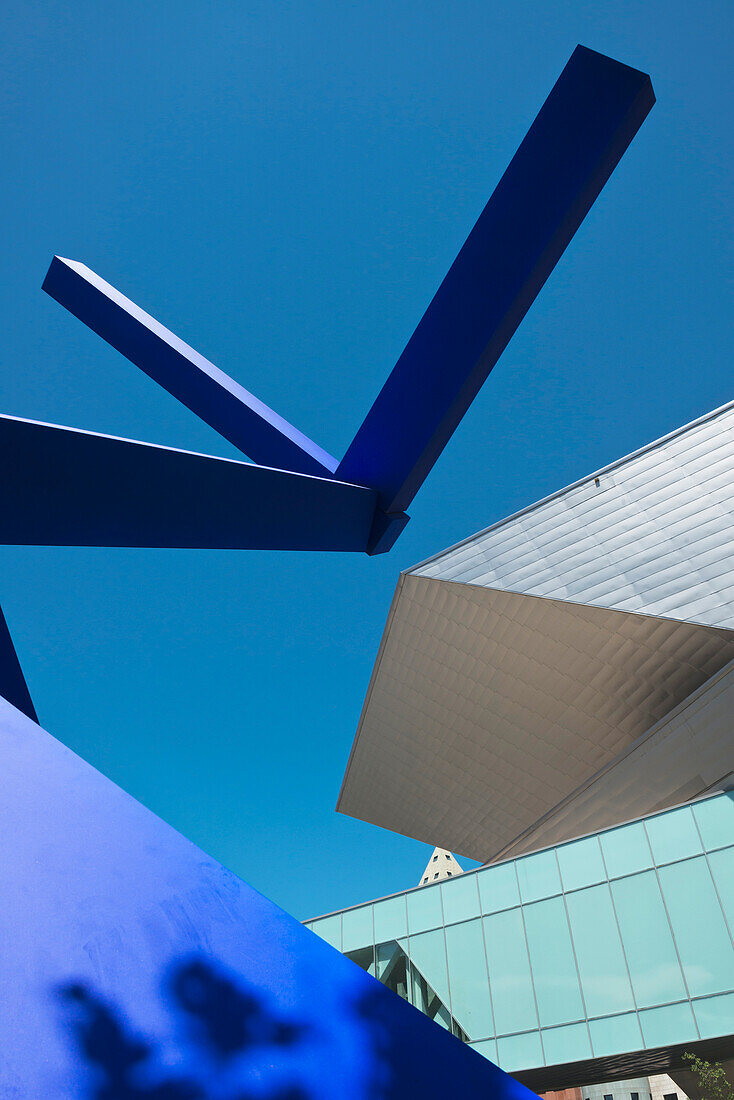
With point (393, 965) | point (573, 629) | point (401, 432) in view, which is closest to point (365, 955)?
point (393, 965)

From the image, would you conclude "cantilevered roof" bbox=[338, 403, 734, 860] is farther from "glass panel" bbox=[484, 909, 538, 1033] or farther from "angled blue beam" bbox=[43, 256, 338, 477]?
"angled blue beam" bbox=[43, 256, 338, 477]

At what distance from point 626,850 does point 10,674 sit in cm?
1275

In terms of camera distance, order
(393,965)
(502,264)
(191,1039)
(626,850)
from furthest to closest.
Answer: (393,965) → (626,850) → (502,264) → (191,1039)

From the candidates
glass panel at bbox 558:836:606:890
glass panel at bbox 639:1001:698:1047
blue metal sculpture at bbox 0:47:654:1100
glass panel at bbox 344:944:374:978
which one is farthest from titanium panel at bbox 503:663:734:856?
blue metal sculpture at bbox 0:47:654:1100

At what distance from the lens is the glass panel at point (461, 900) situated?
13.5 m

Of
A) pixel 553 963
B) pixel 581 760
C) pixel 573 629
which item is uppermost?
pixel 573 629

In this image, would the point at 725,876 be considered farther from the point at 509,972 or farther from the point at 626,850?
the point at 509,972

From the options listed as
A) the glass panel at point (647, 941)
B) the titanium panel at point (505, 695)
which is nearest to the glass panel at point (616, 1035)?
the glass panel at point (647, 941)

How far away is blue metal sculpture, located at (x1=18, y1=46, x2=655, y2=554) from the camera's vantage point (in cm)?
141

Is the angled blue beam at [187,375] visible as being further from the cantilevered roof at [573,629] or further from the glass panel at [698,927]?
the cantilevered roof at [573,629]

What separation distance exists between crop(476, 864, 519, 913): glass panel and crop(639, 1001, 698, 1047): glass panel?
285 cm

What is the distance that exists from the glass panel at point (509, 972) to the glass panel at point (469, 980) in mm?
168

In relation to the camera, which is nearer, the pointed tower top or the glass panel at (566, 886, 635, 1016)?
the glass panel at (566, 886, 635, 1016)

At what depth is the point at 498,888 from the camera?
526 inches
